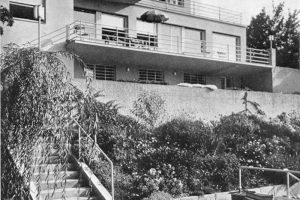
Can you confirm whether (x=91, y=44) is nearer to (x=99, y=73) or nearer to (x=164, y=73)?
(x=99, y=73)

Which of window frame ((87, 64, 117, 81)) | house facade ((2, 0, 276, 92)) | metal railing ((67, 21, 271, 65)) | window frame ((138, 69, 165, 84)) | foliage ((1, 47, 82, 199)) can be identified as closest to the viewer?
foliage ((1, 47, 82, 199))

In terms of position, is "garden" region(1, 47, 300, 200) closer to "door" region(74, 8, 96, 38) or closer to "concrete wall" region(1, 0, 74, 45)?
"concrete wall" region(1, 0, 74, 45)

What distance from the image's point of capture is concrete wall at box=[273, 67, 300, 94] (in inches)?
1130

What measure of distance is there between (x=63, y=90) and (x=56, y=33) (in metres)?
14.5

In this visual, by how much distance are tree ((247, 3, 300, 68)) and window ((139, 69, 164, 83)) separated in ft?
60.8

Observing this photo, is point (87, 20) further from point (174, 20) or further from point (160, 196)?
point (160, 196)

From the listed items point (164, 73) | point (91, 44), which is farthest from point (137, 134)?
point (164, 73)

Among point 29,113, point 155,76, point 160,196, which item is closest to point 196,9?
point 155,76

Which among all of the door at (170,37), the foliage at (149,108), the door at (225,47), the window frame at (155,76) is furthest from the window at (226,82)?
the foliage at (149,108)

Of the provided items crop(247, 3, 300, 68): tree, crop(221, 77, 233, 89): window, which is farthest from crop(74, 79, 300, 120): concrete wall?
crop(247, 3, 300, 68): tree

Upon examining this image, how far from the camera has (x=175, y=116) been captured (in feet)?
60.1

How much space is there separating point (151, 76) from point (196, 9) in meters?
5.89

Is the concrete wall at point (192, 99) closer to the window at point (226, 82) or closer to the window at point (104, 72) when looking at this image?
the window at point (104, 72)

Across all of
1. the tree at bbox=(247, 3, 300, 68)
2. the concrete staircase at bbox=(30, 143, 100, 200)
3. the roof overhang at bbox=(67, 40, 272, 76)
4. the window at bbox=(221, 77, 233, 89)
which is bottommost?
the concrete staircase at bbox=(30, 143, 100, 200)
